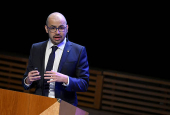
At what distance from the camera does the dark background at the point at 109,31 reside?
5.88 metres

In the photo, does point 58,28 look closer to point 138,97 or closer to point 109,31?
point 138,97

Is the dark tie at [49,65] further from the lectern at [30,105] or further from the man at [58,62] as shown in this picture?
the lectern at [30,105]

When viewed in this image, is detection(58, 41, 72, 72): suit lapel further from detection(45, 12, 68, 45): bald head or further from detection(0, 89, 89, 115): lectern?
detection(0, 89, 89, 115): lectern

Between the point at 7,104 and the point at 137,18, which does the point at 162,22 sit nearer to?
the point at 137,18

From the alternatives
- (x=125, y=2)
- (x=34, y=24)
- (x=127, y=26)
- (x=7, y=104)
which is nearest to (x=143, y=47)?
(x=127, y=26)

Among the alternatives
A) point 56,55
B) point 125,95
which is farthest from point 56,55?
point 125,95

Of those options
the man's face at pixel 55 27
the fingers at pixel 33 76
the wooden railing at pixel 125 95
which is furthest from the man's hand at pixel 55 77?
the wooden railing at pixel 125 95

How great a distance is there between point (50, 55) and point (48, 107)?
2.51ft

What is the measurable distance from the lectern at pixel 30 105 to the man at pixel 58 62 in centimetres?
45

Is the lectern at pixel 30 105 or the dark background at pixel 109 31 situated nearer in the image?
the lectern at pixel 30 105

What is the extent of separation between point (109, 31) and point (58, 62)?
3.80 meters

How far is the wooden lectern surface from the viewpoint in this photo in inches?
75.0

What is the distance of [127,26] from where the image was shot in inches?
238

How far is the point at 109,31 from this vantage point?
6207mm
